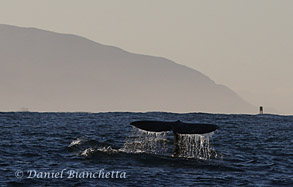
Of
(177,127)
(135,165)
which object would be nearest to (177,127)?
(177,127)

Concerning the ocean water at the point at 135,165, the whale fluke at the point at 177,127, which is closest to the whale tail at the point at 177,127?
the whale fluke at the point at 177,127

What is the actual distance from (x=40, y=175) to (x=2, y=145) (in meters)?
9.22

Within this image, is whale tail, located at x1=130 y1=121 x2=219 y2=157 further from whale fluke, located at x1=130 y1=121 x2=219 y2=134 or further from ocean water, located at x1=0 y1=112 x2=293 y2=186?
ocean water, located at x1=0 y1=112 x2=293 y2=186

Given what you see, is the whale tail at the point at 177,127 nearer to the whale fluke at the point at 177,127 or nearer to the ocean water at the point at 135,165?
the whale fluke at the point at 177,127

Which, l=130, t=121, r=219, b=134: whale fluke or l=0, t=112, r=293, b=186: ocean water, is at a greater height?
l=130, t=121, r=219, b=134: whale fluke

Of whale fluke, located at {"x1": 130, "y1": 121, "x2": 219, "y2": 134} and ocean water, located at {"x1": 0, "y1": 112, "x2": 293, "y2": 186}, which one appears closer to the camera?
ocean water, located at {"x1": 0, "y1": 112, "x2": 293, "y2": 186}

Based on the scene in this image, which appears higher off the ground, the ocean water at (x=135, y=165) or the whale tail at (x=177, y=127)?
the whale tail at (x=177, y=127)

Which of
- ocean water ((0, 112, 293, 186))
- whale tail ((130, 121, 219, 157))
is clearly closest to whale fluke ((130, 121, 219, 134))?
whale tail ((130, 121, 219, 157))

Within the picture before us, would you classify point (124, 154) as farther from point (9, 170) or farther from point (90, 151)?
point (9, 170)

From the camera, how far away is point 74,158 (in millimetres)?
23172

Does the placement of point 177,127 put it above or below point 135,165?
above

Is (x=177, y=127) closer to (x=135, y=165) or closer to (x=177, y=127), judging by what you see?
(x=177, y=127)

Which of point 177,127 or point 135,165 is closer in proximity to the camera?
point 135,165

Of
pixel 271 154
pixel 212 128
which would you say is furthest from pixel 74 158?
pixel 271 154
